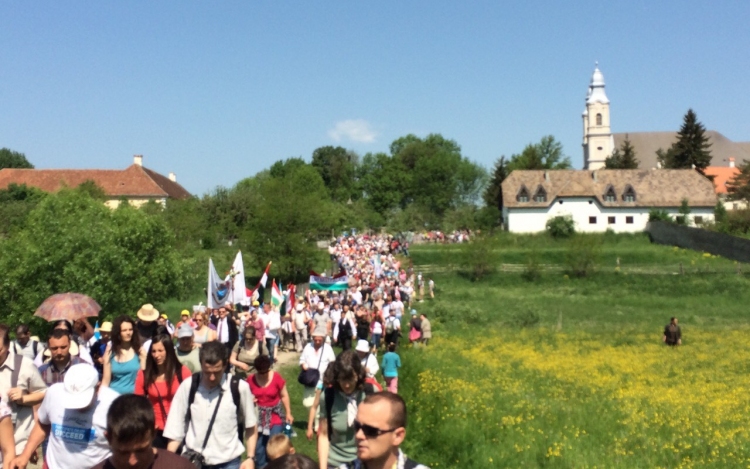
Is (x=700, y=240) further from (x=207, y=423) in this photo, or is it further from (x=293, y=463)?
(x=293, y=463)

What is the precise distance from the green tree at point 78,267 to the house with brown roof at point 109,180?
63595mm

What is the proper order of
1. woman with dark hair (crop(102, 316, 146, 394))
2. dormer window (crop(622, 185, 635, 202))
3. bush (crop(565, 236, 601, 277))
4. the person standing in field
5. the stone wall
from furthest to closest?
dormer window (crop(622, 185, 635, 202))
the stone wall
bush (crop(565, 236, 601, 277))
the person standing in field
woman with dark hair (crop(102, 316, 146, 394))

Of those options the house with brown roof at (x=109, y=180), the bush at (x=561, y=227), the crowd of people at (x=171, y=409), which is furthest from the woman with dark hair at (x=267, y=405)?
the house with brown roof at (x=109, y=180)

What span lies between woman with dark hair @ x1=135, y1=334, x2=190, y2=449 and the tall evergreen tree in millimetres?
87389

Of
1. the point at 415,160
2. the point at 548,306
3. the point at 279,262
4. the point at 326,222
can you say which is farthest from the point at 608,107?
the point at 548,306

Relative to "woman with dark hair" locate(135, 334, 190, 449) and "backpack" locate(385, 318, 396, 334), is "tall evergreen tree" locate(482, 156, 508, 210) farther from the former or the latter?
"woman with dark hair" locate(135, 334, 190, 449)

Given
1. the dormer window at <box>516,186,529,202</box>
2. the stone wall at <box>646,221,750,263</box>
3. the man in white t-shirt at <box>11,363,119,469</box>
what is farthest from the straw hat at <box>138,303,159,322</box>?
the dormer window at <box>516,186,529,202</box>

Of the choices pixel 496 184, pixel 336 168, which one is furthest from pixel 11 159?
pixel 496 184

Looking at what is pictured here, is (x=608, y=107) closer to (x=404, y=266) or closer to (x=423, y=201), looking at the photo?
(x=423, y=201)

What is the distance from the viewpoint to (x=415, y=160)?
131 m

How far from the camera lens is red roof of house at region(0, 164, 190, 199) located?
100750mm

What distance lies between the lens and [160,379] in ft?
23.1

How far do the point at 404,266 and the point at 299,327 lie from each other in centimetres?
3622

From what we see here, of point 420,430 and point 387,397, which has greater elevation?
point 387,397
